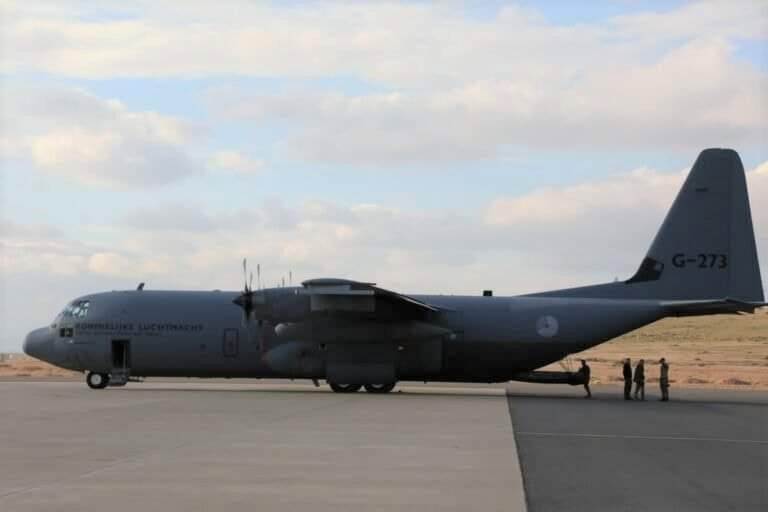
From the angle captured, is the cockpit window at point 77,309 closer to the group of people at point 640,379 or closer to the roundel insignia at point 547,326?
the roundel insignia at point 547,326

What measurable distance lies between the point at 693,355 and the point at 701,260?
59.0m

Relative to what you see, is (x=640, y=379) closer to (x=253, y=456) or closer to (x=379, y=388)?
(x=379, y=388)

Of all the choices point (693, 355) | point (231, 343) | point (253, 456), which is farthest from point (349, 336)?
point (693, 355)

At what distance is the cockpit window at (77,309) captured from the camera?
3597cm

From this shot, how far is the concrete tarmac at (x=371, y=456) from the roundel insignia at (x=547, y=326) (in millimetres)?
4781

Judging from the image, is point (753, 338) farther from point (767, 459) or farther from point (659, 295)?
point (767, 459)

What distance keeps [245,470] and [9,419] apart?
9601 mm

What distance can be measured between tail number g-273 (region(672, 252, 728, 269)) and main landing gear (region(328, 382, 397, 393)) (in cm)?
979

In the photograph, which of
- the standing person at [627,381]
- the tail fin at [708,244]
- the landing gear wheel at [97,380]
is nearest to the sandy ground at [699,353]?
the standing person at [627,381]

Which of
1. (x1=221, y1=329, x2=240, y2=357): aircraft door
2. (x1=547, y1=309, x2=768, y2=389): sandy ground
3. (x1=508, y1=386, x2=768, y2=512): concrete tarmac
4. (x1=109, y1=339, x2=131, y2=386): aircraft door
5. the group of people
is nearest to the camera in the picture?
(x1=508, y1=386, x2=768, y2=512): concrete tarmac

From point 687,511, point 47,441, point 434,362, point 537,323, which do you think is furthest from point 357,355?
point 687,511

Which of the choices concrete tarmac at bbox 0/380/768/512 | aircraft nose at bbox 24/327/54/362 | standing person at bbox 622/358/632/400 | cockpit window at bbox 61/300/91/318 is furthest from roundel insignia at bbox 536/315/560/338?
aircraft nose at bbox 24/327/54/362

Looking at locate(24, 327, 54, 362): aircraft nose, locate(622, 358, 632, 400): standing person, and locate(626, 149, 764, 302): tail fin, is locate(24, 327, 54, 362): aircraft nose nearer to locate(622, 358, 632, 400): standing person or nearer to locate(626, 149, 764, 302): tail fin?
locate(622, 358, 632, 400): standing person

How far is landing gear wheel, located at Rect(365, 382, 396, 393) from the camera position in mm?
34844
